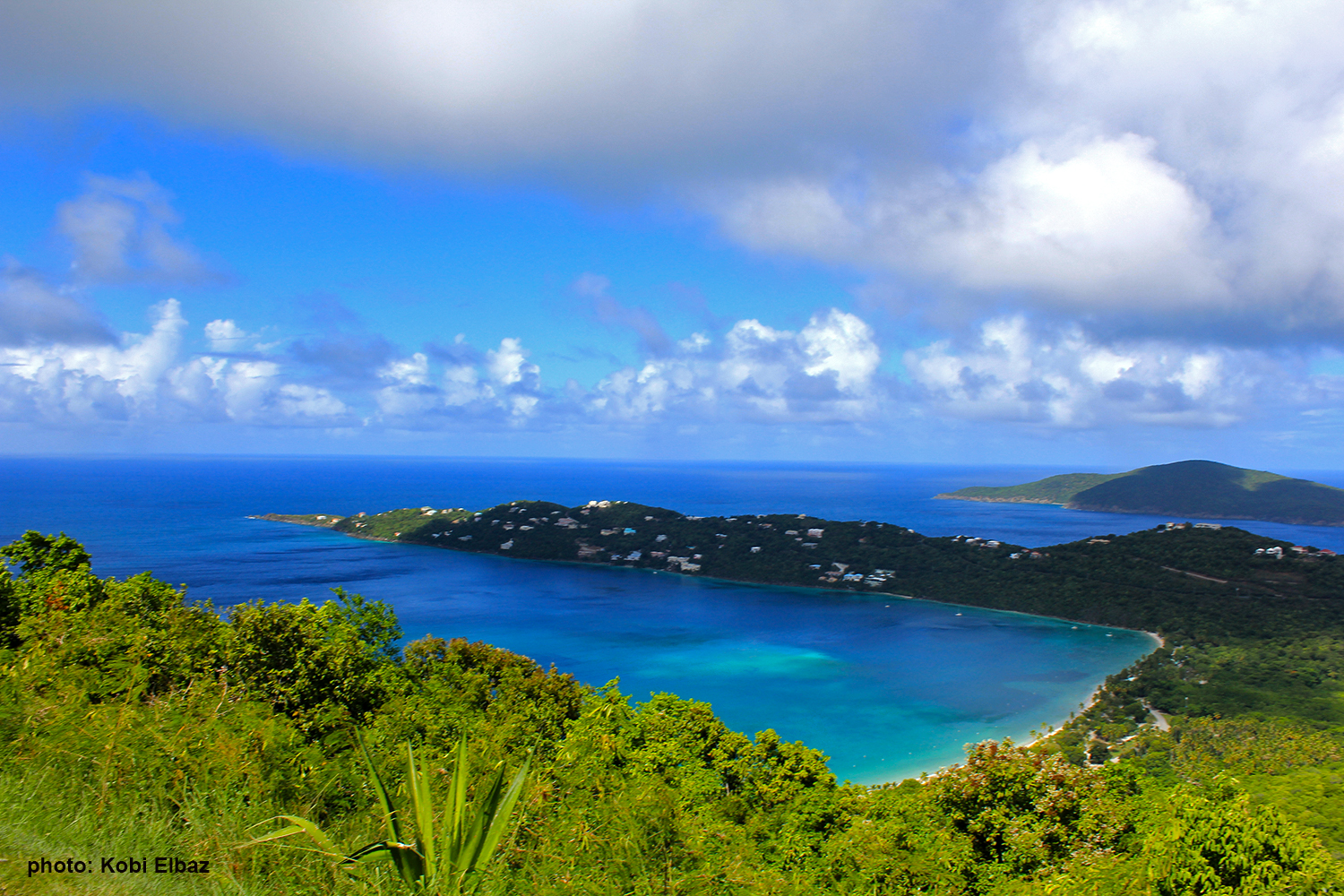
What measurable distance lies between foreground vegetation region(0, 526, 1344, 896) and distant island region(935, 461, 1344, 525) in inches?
6297

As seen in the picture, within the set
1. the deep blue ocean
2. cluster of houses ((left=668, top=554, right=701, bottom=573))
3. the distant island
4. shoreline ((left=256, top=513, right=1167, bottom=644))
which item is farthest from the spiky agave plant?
the distant island

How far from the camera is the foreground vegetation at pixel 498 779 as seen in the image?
16.5 ft

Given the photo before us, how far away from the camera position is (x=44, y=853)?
3990 mm

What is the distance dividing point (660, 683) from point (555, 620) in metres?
17.7

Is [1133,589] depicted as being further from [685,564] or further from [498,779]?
[498,779]

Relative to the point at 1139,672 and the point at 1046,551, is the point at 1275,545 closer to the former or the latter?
the point at 1046,551

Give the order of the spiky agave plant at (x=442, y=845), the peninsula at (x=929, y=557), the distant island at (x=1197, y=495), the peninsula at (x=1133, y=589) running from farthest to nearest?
the distant island at (x=1197, y=495), the peninsula at (x=929, y=557), the peninsula at (x=1133, y=589), the spiky agave plant at (x=442, y=845)

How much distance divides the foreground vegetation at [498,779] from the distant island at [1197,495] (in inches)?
6297

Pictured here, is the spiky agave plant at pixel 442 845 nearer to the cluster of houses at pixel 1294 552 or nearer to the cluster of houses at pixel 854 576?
the cluster of houses at pixel 854 576

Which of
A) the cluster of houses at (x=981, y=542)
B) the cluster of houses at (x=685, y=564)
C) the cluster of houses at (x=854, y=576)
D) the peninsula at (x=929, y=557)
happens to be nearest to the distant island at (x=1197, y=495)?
the peninsula at (x=929, y=557)

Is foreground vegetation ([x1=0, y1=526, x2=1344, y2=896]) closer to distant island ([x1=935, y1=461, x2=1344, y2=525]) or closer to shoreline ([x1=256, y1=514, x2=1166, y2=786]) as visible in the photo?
shoreline ([x1=256, y1=514, x2=1166, y2=786])

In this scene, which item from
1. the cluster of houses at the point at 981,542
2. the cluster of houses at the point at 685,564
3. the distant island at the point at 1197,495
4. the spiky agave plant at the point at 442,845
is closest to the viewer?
the spiky agave plant at the point at 442,845

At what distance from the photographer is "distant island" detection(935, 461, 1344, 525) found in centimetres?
14850

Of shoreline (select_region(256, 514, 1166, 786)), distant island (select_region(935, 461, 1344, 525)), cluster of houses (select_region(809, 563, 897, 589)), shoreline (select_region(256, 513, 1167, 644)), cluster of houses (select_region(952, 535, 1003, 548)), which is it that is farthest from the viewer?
distant island (select_region(935, 461, 1344, 525))
